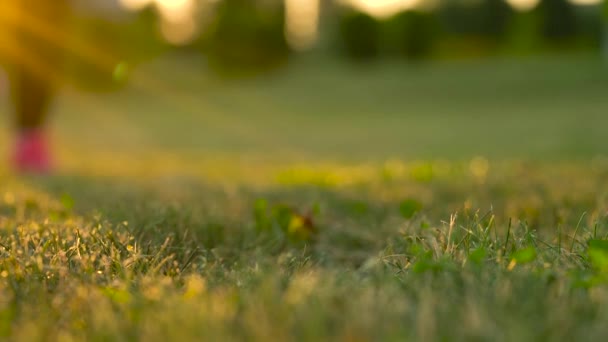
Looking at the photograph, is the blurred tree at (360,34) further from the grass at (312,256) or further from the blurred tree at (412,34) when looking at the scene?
the grass at (312,256)

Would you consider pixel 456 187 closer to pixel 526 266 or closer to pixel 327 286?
pixel 526 266

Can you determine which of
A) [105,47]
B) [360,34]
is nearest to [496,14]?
[360,34]

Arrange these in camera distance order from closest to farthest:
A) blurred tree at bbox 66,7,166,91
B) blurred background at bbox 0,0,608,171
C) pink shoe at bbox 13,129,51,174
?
pink shoe at bbox 13,129,51,174 → blurred background at bbox 0,0,608,171 → blurred tree at bbox 66,7,166,91

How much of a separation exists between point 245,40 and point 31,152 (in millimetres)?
24355

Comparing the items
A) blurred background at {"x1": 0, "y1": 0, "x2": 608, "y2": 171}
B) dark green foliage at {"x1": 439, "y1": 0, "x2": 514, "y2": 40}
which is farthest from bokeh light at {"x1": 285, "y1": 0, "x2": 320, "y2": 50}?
dark green foliage at {"x1": 439, "y1": 0, "x2": 514, "y2": 40}

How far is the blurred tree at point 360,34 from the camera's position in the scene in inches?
1137

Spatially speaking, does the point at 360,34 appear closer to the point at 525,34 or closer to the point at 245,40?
the point at 245,40

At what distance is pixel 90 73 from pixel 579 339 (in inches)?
1100

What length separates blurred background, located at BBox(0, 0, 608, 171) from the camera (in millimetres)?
17516

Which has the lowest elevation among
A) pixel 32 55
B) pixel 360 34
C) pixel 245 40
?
pixel 32 55

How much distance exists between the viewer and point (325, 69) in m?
29.0

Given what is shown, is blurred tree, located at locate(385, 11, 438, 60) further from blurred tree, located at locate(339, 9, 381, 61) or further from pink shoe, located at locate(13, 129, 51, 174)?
pink shoe, located at locate(13, 129, 51, 174)

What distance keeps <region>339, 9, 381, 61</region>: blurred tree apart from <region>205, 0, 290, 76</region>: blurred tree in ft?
8.49

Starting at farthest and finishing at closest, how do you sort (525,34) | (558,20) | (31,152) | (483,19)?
(483,19), (558,20), (525,34), (31,152)
